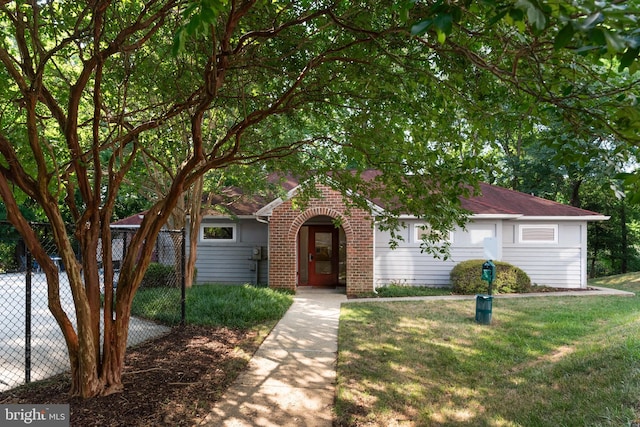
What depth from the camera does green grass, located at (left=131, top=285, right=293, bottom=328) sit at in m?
8.05

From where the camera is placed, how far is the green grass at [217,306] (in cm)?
805

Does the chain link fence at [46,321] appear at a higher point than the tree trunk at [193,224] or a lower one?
lower

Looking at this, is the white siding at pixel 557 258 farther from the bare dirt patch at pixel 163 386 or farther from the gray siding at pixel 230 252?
the bare dirt patch at pixel 163 386

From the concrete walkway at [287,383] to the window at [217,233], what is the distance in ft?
22.1

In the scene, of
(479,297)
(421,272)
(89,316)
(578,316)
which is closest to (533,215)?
(421,272)

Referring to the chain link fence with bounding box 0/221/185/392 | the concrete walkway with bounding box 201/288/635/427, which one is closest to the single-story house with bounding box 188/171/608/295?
the chain link fence with bounding box 0/221/185/392

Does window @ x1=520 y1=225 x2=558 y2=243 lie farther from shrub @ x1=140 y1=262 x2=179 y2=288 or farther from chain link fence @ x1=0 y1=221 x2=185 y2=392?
shrub @ x1=140 y1=262 x2=179 y2=288

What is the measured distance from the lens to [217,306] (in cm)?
858

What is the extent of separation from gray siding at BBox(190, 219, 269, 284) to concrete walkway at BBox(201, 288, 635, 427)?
601 centimetres

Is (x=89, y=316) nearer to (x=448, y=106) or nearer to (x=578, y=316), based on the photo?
(x=448, y=106)

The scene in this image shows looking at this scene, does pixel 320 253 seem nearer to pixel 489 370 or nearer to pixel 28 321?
pixel 489 370

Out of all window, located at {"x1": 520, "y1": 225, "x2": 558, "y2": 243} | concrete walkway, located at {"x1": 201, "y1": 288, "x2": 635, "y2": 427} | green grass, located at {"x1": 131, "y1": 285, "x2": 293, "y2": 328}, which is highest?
window, located at {"x1": 520, "y1": 225, "x2": 558, "y2": 243}

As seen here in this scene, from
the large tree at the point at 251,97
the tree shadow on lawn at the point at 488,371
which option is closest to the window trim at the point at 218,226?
the tree shadow on lawn at the point at 488,371

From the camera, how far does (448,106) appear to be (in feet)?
14.0
